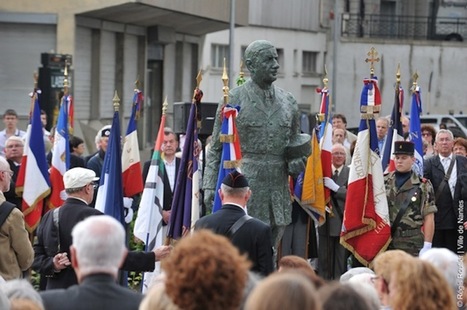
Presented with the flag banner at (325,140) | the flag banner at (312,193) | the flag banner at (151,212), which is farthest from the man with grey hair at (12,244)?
the flag banner at (325,140)

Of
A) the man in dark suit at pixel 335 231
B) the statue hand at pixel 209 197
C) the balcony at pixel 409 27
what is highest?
the balcony at pixel 409 27

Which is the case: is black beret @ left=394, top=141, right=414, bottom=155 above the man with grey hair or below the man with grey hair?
above

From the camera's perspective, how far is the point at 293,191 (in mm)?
15727

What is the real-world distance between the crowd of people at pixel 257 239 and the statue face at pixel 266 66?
0.04 feet

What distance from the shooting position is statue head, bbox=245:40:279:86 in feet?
41.3

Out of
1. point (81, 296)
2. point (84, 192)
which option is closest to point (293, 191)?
point (84, 192)

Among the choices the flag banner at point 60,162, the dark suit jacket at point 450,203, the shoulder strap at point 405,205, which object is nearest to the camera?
the shoulder strap at point 405,205

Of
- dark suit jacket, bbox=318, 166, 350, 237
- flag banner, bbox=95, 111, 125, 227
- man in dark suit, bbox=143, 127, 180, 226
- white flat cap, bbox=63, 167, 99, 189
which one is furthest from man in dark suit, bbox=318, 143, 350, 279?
white flat cap, bbox=63, 167, 99, 189

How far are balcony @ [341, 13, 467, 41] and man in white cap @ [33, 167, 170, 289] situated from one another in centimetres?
4316

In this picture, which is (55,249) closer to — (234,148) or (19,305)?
(234,148)

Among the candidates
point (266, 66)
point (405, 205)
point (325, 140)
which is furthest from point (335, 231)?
point (266, 66)

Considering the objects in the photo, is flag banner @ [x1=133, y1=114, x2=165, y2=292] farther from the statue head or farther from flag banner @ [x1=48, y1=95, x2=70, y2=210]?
the statue head

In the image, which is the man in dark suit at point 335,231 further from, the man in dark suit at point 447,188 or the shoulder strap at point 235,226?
the shoulder strap at point 235,226

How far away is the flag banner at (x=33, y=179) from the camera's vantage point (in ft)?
53.2
